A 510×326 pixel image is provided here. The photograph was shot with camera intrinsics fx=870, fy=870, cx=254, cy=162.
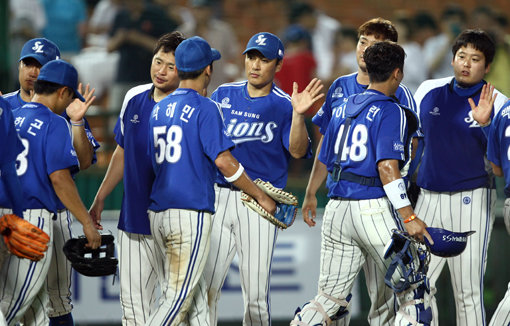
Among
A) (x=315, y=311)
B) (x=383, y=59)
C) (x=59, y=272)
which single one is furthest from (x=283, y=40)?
(x=315, y=311)

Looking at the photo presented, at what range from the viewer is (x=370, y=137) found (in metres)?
5.47

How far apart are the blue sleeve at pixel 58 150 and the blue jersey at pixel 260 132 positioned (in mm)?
1216

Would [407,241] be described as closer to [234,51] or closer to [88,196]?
[88,196]

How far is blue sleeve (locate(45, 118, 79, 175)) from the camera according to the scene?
5.41 metres

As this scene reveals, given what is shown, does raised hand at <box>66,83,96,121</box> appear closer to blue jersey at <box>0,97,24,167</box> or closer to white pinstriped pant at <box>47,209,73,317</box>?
white pinstriped pant at <box>47,209,73,317</box>

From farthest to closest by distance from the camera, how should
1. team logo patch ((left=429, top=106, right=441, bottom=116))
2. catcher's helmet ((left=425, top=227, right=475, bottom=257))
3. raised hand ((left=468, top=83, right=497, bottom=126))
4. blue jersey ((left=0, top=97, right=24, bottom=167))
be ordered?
team logo patch ((left=429, top=106, right=441, bottom=116)) → raised hand ((left=468, top=83, right=497, bottom=126)) → catcher's helmet ((left=425, top=227, right=475, bottom=257)) → blue jersey ((left=0, top=97, right=24, bottom=167))

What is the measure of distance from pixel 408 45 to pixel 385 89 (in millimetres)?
5538

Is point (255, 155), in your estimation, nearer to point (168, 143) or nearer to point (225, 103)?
point (225, 103)

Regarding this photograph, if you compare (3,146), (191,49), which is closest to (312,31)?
(191,49)

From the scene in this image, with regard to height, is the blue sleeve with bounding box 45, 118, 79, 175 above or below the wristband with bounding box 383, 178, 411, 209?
above

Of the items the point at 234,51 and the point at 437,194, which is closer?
the point at 437,194

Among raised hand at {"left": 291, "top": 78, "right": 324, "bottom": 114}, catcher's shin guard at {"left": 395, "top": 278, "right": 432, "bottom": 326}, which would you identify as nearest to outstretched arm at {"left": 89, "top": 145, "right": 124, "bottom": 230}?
raised hand at {"left": 291, "top": 78, "right": 324, "bottom": 114}

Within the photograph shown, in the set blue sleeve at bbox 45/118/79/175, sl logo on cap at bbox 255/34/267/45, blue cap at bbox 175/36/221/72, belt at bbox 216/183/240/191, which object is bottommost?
belt at bbox 216/183/240/191

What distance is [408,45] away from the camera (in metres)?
11.0
